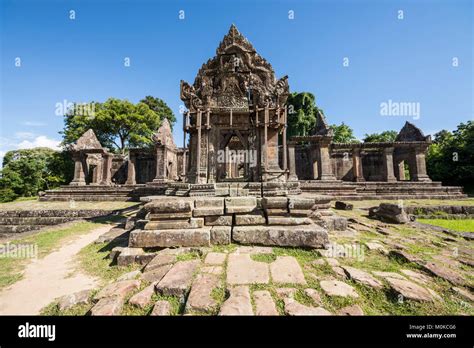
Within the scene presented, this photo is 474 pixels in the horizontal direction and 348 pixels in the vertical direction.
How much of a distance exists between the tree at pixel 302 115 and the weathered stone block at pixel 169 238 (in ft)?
91.5

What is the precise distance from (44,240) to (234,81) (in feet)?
25.4

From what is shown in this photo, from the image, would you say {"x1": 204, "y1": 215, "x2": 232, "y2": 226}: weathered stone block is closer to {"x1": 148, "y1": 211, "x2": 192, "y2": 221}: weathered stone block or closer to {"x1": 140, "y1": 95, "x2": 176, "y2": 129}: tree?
{"x1": 148, "y1": 211, "x2": 192, "y2": 221}: weathered stone block

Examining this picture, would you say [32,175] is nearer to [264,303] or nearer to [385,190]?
[264,303]

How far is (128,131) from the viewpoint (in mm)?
27234

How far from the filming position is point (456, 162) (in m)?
19.9

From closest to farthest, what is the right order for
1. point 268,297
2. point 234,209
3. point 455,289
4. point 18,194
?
point 268,297, point 455,289, point 234,209, point 18,194

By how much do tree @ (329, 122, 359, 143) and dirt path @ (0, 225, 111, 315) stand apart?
3483cm

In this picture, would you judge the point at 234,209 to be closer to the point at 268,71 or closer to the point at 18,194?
the point at 268,71

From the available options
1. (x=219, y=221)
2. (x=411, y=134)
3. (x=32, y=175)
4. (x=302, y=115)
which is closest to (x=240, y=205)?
(x=219, y=221)

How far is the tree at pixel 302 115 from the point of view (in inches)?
1142

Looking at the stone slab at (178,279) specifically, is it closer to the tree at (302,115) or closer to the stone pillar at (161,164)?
the stone pillar at (161,164)

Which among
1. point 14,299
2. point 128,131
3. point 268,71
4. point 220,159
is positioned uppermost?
point 128,131
